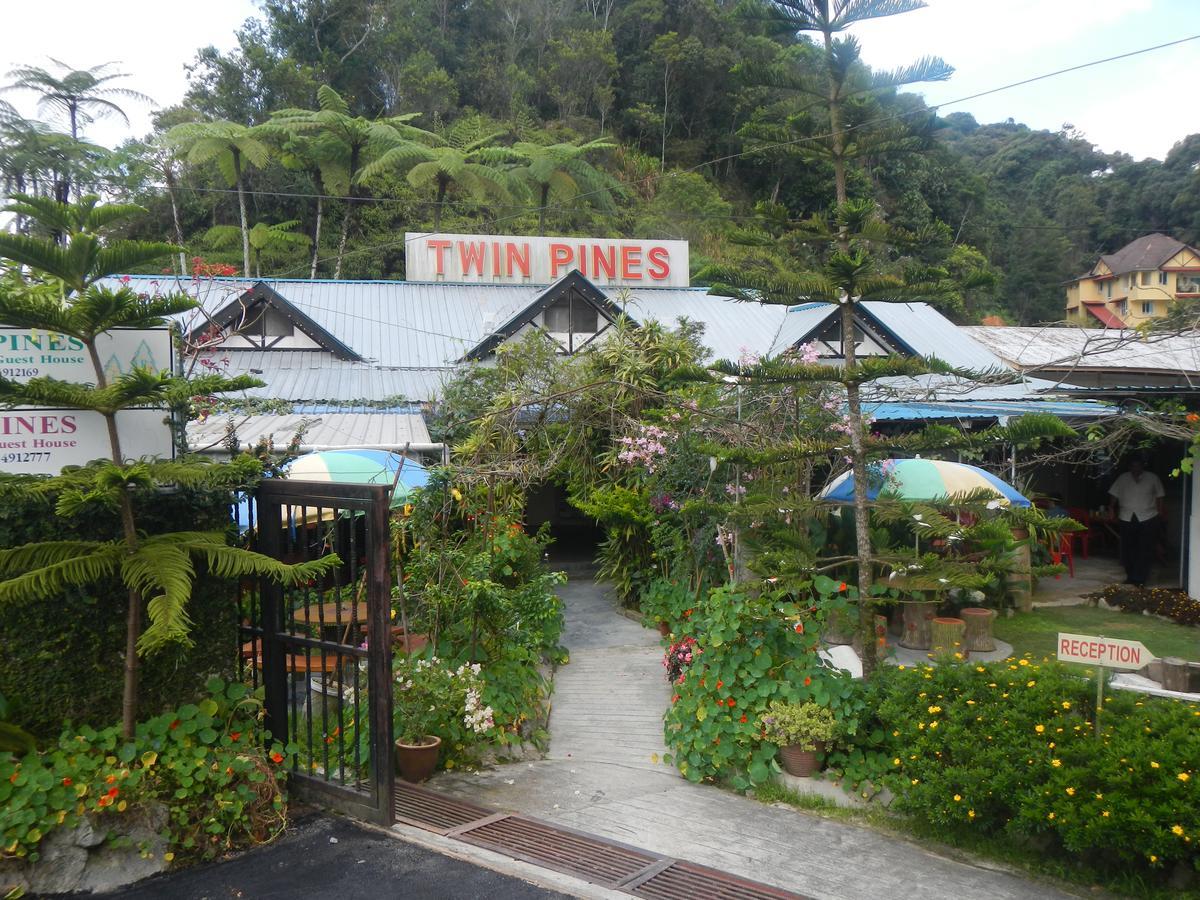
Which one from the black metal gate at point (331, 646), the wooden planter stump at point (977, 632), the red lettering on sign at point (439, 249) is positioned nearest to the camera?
the black metal gate at point (331, 646)

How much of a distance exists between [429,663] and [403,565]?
3.82 ft

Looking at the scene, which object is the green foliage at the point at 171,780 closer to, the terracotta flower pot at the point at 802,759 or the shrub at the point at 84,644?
the shrub at the point at 84,644

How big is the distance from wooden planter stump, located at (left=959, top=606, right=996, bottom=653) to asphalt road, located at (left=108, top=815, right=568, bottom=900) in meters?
6.14

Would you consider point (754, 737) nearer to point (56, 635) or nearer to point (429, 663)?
point (429, 663)

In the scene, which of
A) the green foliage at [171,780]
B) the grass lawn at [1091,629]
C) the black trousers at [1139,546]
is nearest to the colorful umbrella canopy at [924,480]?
the grass lawn at [1091,629]

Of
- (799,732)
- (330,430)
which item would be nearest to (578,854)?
(799,732)

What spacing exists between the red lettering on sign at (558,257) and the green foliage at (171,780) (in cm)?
1516

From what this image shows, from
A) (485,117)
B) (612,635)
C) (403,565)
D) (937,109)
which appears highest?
(485,117)

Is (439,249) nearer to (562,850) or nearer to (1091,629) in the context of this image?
(1091,629)

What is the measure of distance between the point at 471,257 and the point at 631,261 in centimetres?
340

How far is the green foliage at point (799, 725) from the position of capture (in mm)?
6008

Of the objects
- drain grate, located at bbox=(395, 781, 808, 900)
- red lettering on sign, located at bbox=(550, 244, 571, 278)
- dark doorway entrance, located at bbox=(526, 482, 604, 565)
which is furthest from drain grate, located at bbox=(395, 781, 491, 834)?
red lettering on sign, located at bbox=(550, 244, 571, 278)

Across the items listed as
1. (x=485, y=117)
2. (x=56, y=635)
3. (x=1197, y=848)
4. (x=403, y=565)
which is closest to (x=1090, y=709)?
(x=1197, y=848)

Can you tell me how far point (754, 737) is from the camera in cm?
622
